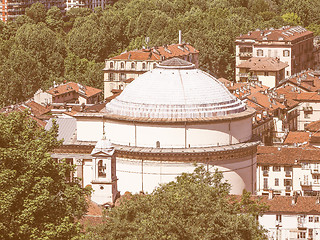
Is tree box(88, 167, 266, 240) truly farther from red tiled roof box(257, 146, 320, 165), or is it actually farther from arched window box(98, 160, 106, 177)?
red tiled roof box(257, 146, 320, 165)

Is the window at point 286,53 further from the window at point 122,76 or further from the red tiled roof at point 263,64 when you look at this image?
the window at point 122,76

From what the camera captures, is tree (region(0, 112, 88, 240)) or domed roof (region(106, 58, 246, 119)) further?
domed roof (region(106, 58, 246, 119))

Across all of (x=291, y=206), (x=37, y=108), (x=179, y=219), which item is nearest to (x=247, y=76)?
(x=37, y=108)

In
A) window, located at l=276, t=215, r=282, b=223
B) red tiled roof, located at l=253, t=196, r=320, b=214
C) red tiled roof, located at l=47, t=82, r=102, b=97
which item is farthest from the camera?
red tiled roof, located at l=47, t=82, r=102, b=97

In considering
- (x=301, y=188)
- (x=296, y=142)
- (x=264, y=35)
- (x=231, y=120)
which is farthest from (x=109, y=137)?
(x=264, y=35)

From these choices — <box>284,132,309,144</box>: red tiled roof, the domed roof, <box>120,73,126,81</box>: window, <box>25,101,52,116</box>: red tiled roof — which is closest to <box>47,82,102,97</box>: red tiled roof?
<box>120,73,126,81</box>: window

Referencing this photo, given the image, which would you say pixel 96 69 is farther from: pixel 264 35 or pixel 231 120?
pixel 231 120

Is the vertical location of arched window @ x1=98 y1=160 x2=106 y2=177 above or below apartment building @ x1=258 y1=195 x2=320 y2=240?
above
